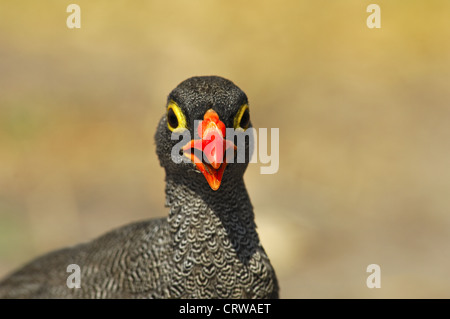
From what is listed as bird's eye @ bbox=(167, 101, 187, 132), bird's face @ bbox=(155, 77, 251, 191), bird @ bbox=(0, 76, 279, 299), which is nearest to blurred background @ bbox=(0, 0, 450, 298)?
bird @ bbox=(0, 76, 279, 299)

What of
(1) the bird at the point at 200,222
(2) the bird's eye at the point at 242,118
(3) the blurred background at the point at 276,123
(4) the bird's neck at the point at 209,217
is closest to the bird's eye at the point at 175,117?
(1) the bird at the point at 200,222

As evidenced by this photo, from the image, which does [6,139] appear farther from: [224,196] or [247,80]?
[224,196]

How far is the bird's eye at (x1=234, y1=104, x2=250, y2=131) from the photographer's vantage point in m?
5.68

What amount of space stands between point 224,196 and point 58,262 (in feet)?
8.61

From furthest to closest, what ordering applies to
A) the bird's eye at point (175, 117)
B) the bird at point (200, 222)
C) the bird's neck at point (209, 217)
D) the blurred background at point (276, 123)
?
1. the blurred background at point (276, 123)
2. the bird's neck at point (209, 217)
3. the bird's eye at point (175, 117)
4. the bird at point (200, 222)

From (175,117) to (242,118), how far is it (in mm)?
626

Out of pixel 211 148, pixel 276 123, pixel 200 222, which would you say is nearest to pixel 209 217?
pixel 200 222

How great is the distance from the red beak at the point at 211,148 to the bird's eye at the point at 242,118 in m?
0.27

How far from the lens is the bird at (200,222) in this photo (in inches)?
216

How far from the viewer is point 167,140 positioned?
5.80m

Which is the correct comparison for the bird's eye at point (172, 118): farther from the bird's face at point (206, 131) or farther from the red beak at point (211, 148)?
the red beak at point (211, 148)

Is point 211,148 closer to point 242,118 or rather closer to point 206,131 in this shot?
point 206,131

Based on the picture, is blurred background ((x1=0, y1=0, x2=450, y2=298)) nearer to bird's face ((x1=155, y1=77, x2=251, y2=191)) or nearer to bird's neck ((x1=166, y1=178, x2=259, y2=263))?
bird's neck ((x1=166, y1=178, x2=259, y2=263))

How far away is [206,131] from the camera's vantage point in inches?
209
